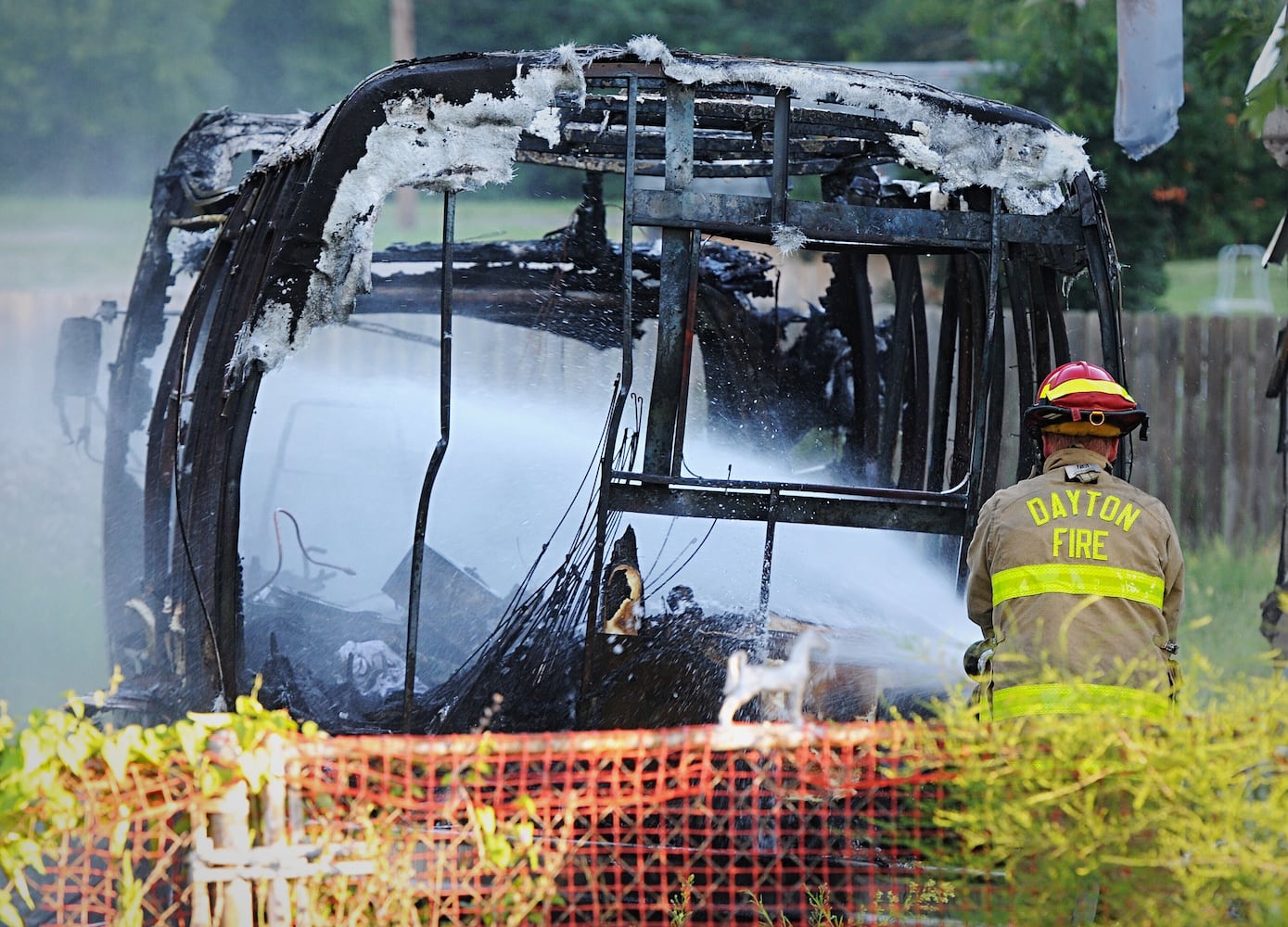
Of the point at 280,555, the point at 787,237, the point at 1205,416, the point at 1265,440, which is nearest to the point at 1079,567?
the point at 787,237

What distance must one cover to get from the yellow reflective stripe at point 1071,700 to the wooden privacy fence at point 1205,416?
755cm

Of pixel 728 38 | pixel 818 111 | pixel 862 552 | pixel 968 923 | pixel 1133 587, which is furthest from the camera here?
pixel 728 38

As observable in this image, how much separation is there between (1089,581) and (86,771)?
2.41 m

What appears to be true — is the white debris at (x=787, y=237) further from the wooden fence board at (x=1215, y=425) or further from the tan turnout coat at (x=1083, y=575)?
the wooden fence board at (x=1215, y=425)

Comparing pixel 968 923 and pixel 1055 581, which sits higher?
Result: pixel 1055 581

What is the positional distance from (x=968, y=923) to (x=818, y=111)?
2789mm

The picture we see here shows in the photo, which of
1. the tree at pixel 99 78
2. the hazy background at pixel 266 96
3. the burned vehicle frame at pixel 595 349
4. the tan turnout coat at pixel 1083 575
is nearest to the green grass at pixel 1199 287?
the hazy background at pixel 266 96

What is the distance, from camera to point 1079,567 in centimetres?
364

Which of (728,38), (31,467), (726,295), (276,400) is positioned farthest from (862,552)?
(728,38)

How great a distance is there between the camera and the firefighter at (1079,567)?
3596 mm

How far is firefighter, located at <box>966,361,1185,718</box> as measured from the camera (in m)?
3.60

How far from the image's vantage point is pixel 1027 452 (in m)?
5.19

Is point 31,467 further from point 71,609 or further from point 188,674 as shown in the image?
point 188,674

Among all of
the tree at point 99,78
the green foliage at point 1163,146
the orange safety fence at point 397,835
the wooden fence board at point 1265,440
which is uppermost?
the tree at point 99,78
